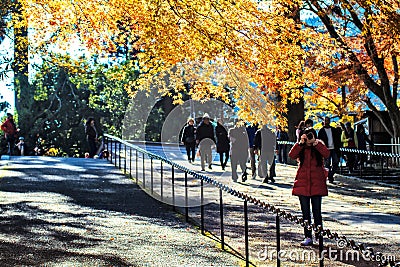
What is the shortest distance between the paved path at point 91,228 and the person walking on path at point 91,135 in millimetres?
8655

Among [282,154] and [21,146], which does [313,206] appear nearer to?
[282,154]

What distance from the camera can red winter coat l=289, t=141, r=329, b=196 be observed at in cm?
1014

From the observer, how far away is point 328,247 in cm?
1019

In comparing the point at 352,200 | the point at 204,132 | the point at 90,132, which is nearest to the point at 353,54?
the point at 204,132

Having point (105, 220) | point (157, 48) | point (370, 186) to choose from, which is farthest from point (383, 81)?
point (105, 220)

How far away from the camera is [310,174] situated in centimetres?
1017

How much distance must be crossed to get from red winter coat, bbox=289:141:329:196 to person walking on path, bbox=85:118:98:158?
1772cm

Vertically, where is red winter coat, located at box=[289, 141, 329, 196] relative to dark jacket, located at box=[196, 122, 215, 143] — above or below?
below

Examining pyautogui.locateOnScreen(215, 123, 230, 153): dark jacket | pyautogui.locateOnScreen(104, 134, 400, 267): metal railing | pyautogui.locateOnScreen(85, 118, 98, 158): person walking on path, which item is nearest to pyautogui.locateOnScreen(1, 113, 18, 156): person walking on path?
pyautogui.locateOnScreen(85, 118, 98, 158): person walking on path

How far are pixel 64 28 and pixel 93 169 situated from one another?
Result: 4766 mm

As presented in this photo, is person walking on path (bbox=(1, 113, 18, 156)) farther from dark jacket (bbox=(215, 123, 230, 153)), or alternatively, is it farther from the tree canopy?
dark jacket (bbox=(215, 123, 230, 153))

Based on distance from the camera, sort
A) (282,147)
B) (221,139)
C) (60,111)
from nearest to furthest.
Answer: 1. (221,139)
2. (282,147)
3. (60,111)

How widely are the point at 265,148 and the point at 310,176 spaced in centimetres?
982

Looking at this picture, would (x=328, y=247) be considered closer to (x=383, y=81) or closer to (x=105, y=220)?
(x=105, y=220)
